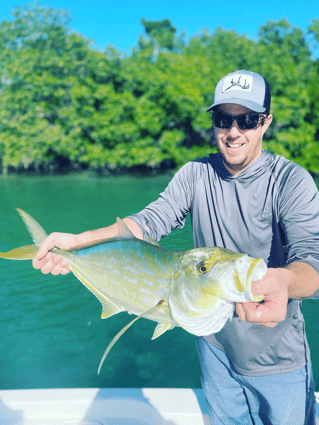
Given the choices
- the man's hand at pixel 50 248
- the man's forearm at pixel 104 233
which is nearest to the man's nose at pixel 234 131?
the man's forearm at pixel 104 233

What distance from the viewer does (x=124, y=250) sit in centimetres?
174

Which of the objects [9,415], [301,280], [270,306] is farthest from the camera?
[9,415]

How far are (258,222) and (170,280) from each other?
69cm

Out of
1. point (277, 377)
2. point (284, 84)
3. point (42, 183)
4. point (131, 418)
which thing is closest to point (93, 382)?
point (131, 418)

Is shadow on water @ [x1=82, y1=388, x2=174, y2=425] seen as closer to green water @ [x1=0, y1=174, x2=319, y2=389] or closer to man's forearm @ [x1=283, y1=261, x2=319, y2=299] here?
man's forearm @ [x1=283, y1=261, x2=319, y2=299]

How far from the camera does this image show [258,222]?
1.98 meters

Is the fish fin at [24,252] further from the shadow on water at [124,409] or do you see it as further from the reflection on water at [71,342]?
the reflection on water at [71,342]

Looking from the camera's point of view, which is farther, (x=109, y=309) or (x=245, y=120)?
(x=245, y=120)

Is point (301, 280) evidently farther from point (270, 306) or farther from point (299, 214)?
point (299, 214)

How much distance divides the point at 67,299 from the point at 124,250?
7182 mm

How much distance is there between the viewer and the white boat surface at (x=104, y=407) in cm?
254

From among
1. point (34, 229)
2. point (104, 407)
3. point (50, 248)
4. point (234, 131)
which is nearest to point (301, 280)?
point (234, 131)

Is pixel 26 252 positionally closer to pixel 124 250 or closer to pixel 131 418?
pixel 124 250

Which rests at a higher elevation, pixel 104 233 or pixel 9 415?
pixel 104 233
